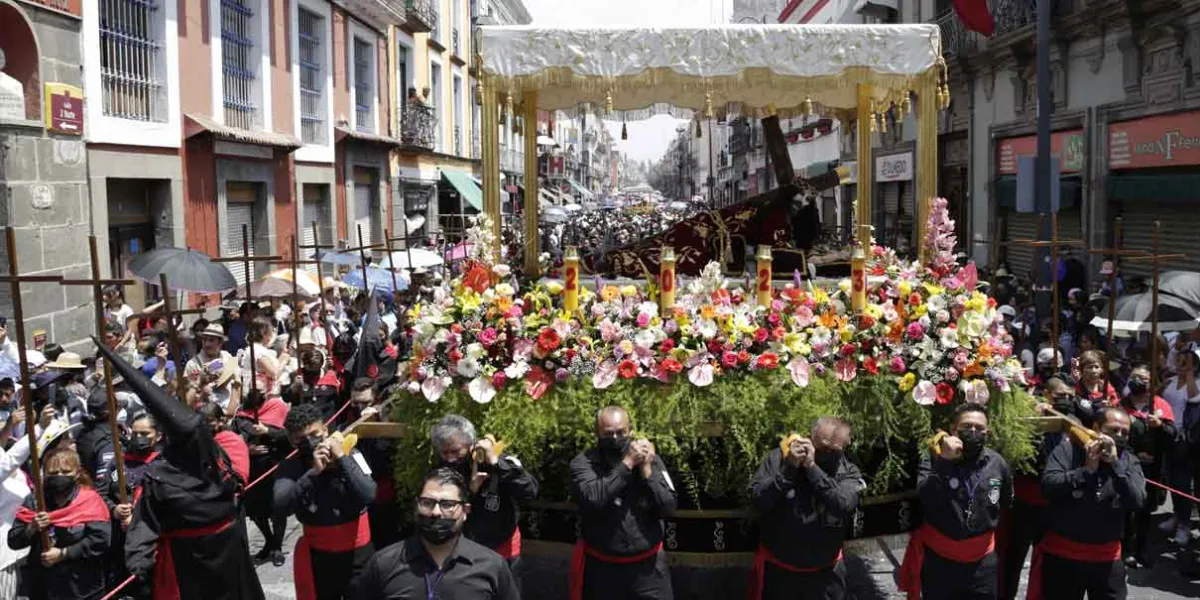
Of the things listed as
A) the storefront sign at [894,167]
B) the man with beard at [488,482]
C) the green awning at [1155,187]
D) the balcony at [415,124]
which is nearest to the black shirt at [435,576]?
the man with beard at [488,482]

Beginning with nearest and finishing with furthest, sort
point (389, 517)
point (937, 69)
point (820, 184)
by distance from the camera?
point (389, 517) → point (937, 69) → point (820, 184)

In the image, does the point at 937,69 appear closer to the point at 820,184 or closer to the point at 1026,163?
the point at 820,184

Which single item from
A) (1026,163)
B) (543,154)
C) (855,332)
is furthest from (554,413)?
(543,154)

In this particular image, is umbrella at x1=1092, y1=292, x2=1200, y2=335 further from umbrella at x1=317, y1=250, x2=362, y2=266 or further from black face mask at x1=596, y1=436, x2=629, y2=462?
umbrella at x1=317, y1=250, x2=362, y2=266

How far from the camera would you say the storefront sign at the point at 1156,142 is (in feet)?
47.8

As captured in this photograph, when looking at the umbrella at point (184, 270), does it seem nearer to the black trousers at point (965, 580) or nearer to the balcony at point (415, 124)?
the black trousers at point (965, 580)

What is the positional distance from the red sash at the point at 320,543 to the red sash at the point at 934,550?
9.61 feet

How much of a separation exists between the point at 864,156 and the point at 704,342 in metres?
4.95

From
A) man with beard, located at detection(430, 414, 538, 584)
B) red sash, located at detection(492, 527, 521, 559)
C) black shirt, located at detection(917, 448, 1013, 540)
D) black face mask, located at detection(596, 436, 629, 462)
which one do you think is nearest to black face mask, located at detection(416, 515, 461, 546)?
man with beard, located at detection(430, 414, 538, 584)

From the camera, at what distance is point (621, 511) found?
16.7 ft

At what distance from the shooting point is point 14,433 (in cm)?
679

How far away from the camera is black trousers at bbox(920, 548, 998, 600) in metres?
5.26

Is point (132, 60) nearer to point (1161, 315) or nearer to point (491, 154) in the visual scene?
point (491, 154)

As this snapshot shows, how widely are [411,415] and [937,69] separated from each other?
481 centimetres
